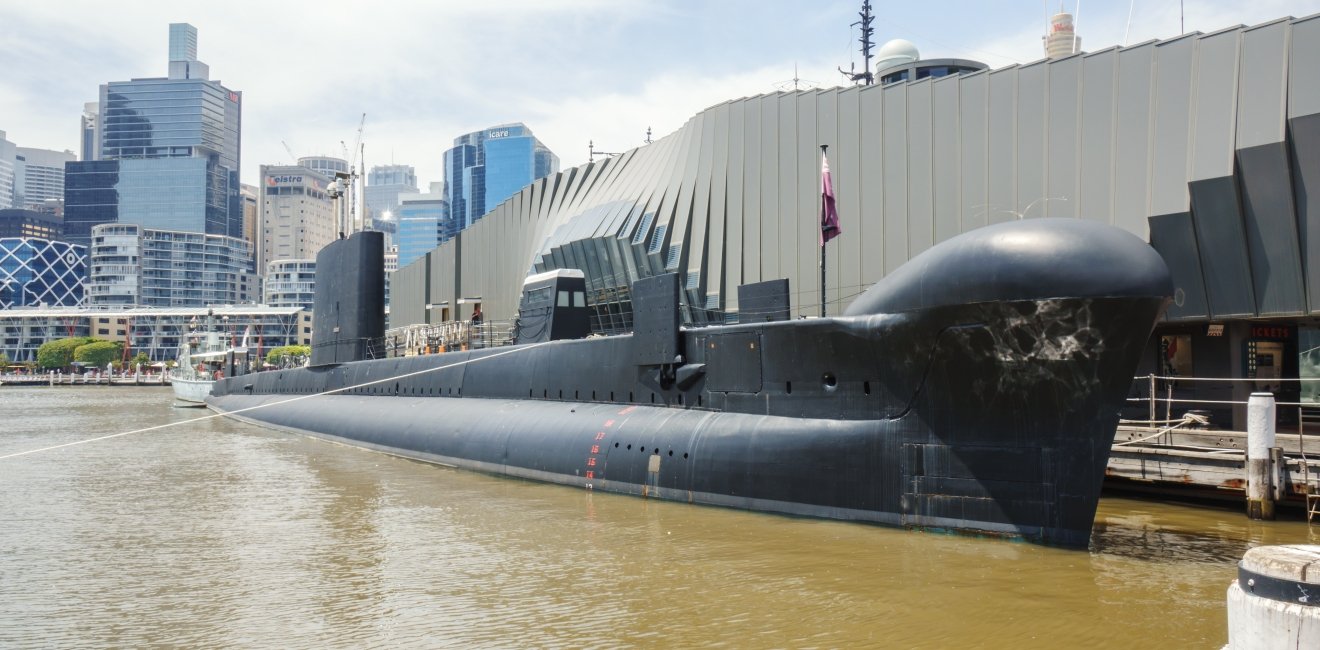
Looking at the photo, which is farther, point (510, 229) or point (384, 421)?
point (510, 229)

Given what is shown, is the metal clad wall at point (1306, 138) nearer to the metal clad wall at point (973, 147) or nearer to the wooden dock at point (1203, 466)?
the wooden dock at point (1203, 466)

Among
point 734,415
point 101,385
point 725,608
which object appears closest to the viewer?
point 725,608

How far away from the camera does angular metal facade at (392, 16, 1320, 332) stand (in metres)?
18.7

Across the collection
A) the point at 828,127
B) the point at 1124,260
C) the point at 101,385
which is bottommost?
the point at 101,385

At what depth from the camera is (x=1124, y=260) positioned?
10.4 meters

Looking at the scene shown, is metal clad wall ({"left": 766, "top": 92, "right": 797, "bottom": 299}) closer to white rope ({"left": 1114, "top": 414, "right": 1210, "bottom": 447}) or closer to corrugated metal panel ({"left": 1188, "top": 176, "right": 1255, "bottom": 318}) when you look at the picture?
corrugated metal panel ({"left": 1188, "top": 176, "right": 1255, "bottom": 318})

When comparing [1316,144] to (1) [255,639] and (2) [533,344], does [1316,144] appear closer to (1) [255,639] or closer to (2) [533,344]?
(2) [533,344]

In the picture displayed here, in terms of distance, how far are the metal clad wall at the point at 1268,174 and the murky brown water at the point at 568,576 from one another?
751cm

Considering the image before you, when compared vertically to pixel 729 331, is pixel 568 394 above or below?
below

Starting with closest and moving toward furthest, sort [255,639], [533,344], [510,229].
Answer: [255,639] → [533,344] → [510,229]

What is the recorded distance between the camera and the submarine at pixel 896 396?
1066 centimetres

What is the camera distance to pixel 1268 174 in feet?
61.4

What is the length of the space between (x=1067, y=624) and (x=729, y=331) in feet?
24.3

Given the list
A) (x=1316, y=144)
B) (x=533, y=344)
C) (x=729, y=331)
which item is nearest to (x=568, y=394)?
(x=533, y=344)
